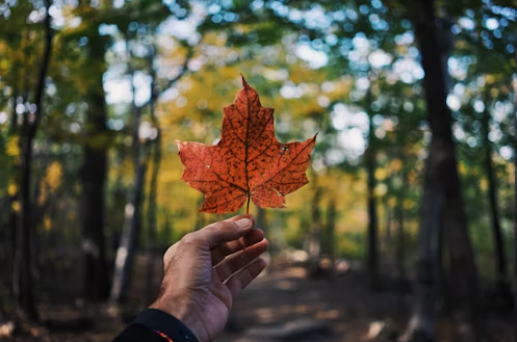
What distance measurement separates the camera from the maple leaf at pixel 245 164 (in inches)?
50.1

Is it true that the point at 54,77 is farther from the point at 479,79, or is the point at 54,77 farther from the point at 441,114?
the point at 479,79

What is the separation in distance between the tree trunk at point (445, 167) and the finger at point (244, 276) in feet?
18.1

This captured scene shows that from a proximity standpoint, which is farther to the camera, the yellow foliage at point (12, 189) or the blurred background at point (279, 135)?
the yellow foliage at point (12, 189)

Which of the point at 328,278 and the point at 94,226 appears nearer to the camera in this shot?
the point at 94,226

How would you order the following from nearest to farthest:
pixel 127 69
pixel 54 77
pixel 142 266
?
pixel 54 77 < pixel 127 69 < pixel 142 266

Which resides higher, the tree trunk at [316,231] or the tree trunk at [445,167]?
the tree trunk at [445,167]

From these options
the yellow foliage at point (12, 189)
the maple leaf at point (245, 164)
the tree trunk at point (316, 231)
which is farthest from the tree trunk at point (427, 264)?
the tree trunk at point (316, 231)

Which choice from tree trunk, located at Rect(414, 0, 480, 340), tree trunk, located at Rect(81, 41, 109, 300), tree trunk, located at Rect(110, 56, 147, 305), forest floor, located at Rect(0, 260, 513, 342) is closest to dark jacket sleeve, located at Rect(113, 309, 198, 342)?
forest floor, located at Rect(0, 260, 513, 342)

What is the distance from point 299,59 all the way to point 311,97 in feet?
4.26

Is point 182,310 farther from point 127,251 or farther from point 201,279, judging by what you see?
point 127,251

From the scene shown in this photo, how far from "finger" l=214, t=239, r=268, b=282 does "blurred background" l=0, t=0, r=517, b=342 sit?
29 centimetres

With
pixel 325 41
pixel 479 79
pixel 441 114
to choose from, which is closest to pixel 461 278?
pixel 441 114

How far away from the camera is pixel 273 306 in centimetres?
1265

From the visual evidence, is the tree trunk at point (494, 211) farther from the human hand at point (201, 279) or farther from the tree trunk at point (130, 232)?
the human hand at point (201, 279)
